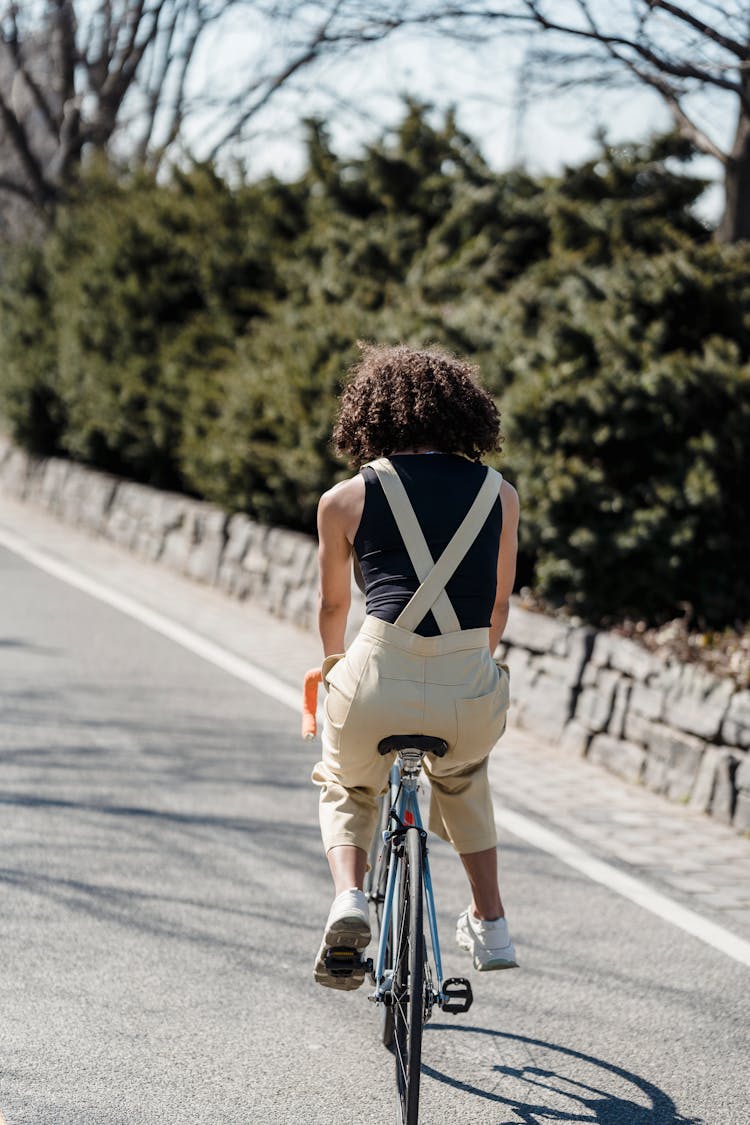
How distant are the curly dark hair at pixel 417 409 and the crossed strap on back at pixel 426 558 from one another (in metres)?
0.19

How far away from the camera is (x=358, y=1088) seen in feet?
12.3

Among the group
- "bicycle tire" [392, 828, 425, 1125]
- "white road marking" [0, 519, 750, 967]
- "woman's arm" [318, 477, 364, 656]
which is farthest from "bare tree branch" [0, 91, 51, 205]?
"bicycle tire" [392, 828, 425, 1125]

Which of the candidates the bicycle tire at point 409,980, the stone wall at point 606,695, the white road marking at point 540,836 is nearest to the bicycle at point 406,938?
the bicycle tire at point 409,980

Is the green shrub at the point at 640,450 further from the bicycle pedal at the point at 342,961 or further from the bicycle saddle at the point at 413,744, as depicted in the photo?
the bicycle pedal at the point at 342,961

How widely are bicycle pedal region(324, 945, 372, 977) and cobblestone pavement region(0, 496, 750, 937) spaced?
2.26 metres

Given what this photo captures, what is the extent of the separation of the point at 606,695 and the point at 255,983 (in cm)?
360

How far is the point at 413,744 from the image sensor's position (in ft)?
11.5

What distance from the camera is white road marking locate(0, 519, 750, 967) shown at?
205 inches

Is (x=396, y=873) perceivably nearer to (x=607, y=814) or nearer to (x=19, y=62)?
(x=607, y=814)

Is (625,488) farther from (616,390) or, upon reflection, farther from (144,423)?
(144,423)

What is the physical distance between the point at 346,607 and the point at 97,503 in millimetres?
10929

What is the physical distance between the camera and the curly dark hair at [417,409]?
12.0 ft

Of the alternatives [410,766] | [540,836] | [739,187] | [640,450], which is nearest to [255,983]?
[410,766]

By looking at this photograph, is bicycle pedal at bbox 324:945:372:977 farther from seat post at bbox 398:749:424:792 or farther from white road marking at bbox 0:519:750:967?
white road marking at bbox 0:519:750:967
